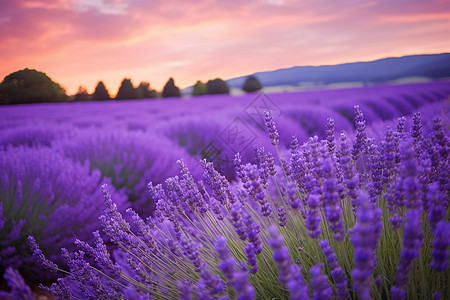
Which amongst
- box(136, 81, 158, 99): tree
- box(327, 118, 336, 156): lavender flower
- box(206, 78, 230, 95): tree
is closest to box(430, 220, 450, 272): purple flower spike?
box(327, 118, 336, 156): lavender flower

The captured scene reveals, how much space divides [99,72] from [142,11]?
711mm

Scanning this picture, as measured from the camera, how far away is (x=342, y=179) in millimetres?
948

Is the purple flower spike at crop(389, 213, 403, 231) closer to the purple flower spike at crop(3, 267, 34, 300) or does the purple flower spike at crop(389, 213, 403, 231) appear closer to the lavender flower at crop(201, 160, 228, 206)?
the lavender flower at crop(201, 160, 228, 206)

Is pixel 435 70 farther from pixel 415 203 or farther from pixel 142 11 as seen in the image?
pixel 415 203

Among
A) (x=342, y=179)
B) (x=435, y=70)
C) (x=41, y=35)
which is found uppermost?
(x=41, y=35)

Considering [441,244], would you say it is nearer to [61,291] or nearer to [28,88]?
[61,291]

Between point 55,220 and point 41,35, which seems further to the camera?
point 41,35

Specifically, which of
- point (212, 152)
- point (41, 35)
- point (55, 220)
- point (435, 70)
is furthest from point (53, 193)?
point (435, 70)

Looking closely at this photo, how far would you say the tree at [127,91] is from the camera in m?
14.8

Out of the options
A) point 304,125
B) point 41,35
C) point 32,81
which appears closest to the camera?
point 41,35

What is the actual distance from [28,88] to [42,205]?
2.37 metres

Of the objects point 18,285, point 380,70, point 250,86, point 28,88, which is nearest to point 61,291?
point 18,285

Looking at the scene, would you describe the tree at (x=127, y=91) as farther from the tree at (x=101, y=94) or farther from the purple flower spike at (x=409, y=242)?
the purple flower spike at (x=409, y=242)

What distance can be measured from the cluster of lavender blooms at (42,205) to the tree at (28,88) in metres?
1.32
